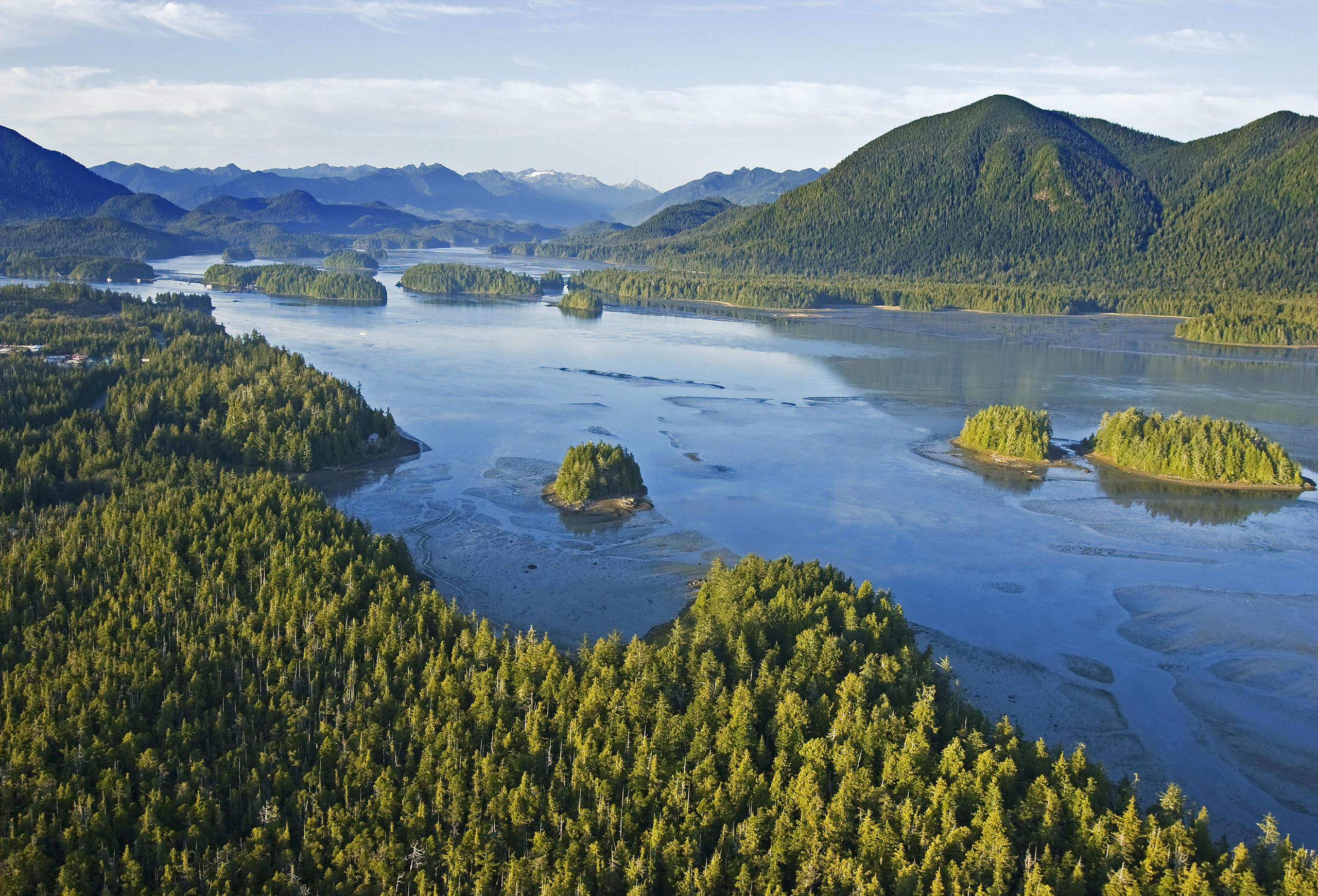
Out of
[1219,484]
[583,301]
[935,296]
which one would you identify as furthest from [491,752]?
[935,296]

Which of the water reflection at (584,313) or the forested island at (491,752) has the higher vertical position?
the water reflection at (584,313)

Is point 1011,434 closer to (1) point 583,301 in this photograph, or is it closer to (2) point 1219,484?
(2) point 1219,484

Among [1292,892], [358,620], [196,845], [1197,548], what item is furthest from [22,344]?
[1292,892]

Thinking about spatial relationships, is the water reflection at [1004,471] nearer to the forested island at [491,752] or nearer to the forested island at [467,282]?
the forested island at [491,752]

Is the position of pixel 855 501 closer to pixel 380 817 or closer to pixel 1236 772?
pixel 1236 772

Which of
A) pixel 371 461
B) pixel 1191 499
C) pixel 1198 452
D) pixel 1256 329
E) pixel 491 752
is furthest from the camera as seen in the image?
pixel 1256 329

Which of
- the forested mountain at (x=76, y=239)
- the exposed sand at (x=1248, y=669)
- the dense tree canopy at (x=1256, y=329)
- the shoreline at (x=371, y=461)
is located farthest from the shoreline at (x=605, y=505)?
the forested mountain at (x=76, y=239)
